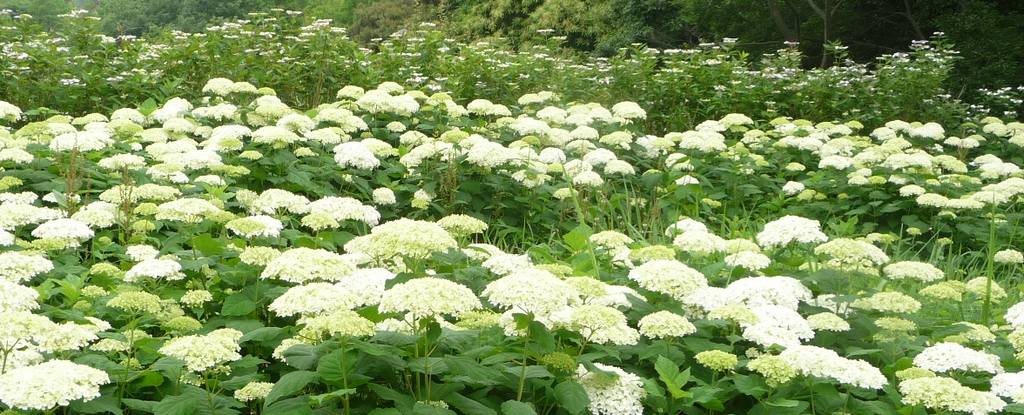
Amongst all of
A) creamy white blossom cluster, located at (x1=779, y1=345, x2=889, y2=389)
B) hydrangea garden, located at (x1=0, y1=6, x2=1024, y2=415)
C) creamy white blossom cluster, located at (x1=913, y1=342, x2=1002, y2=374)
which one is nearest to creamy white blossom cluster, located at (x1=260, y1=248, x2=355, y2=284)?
hydrangea garden, located at (x1=0, y1=6, x2=1024, y2=415)

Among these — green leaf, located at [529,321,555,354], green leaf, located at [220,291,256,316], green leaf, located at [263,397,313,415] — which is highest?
green leaf, located at [529,321,555,354]

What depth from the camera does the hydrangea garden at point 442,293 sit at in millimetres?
2668

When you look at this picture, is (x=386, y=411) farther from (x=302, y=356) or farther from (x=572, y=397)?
(x=572, y=397)

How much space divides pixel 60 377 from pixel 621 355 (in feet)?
5.89

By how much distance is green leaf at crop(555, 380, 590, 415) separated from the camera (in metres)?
2.66

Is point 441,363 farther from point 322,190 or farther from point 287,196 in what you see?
point 322,190

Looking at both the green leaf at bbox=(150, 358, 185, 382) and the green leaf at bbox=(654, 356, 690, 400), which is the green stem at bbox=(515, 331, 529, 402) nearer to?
the green leaf at bbox=(654, 356, 690, 400)

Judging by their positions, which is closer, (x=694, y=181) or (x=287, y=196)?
(x=287, y=196)

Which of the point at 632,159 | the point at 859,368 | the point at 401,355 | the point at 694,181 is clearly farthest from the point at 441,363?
the point at 632,159

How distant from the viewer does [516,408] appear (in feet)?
8.68

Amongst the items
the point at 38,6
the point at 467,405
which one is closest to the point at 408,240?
the point at 467,405

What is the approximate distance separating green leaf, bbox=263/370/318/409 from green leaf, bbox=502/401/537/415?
55 centimetres

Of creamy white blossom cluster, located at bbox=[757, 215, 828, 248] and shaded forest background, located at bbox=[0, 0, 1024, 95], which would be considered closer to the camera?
creamy white blossom cluster, located at bbox=[757, 215, 828, 248]

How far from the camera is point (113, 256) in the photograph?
4688 millimetres
